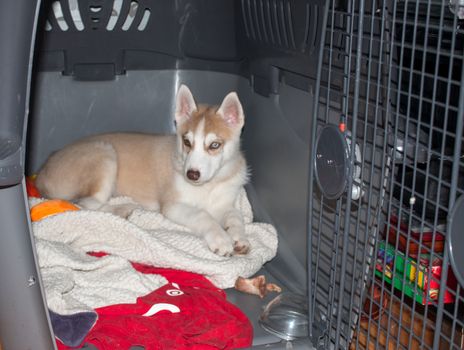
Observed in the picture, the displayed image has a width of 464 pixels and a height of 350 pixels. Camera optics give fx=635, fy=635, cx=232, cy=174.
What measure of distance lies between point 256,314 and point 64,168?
100 centimetres

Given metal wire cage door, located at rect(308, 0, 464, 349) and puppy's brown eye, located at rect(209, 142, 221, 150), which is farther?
puppy's brown eye, located at rect(209, 142, 221, 150)

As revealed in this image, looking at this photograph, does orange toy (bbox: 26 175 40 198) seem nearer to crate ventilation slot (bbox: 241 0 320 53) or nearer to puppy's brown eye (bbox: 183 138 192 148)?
puppy's brown eye (bbox: 183 138 192 148)

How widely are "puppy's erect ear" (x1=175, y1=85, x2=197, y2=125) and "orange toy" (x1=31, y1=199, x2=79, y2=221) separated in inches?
22.5

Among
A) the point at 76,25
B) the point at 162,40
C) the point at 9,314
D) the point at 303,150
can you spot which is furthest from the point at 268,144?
the point at 9,314

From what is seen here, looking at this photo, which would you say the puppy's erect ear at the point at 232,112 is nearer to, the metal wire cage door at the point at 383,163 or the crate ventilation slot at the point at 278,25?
the crate ventilation slot at the point at 278,25

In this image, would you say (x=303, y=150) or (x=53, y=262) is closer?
(x=53, y=262)

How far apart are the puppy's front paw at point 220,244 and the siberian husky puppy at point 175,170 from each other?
6 centimetres

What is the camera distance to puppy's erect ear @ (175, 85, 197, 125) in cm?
249

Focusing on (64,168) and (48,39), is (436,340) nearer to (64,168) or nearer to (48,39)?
(64,168)

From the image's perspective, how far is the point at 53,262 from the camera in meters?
2.00

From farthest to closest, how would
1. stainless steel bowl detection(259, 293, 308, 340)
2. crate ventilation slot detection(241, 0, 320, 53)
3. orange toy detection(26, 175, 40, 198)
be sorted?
orange toy detection(26, 175, 40, 198)
crate ventilation slot detection(241, 0, 320, 53)
stainless steel bowl detection(259, 293, 308, 340)

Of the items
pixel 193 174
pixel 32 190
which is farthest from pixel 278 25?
pixel 32 190

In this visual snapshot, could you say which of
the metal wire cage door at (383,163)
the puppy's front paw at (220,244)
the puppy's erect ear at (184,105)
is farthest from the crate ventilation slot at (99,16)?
the metal wire cage door at (383,163)

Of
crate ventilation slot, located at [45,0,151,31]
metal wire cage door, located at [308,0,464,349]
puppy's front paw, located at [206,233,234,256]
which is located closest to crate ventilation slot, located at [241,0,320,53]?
metal wire cage door, located at [308,0,464,349]
